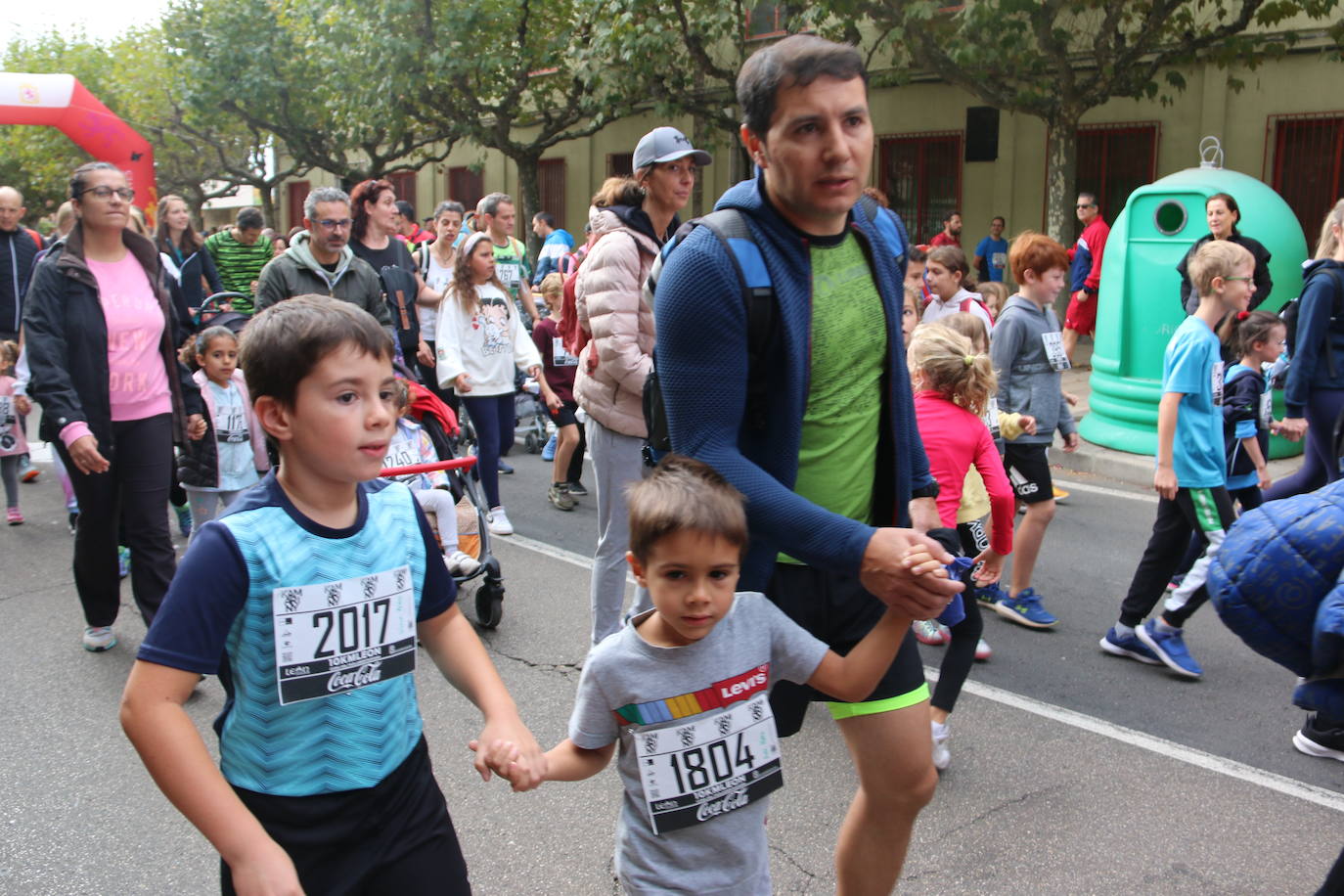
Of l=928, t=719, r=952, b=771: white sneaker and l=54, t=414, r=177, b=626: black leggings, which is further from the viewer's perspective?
l=54, t=414, r=177, b=626: black leggings

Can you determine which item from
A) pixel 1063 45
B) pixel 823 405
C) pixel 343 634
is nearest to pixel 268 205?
pixel 1063 45

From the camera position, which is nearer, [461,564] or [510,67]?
[461,564]

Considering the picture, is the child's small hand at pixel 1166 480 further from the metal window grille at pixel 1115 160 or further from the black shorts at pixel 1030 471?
the metal window grille at pixel 1115 160

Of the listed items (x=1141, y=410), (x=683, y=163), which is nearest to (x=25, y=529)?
(x=683, y=163)

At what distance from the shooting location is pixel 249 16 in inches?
1088

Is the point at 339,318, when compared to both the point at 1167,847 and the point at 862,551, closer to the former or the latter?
the point at 862,551

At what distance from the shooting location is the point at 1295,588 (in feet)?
7.34

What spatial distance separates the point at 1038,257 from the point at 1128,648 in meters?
1.83

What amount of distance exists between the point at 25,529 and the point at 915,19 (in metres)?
10.4

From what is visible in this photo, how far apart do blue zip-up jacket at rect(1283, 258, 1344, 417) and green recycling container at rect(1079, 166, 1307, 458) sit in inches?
131

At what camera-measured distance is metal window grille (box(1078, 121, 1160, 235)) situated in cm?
1659

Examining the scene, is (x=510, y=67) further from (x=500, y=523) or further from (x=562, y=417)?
(x=500, y=523)

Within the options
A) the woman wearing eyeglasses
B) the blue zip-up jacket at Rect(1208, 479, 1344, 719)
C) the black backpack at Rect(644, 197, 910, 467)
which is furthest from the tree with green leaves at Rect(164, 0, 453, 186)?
the blue zip-up jacket at Rect(1208, 479, 1344, 719)

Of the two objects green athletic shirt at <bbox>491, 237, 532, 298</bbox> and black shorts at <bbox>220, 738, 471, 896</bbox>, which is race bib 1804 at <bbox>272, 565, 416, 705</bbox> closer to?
black shorts at <bbox>220, 738, 471, 896</bbox>
